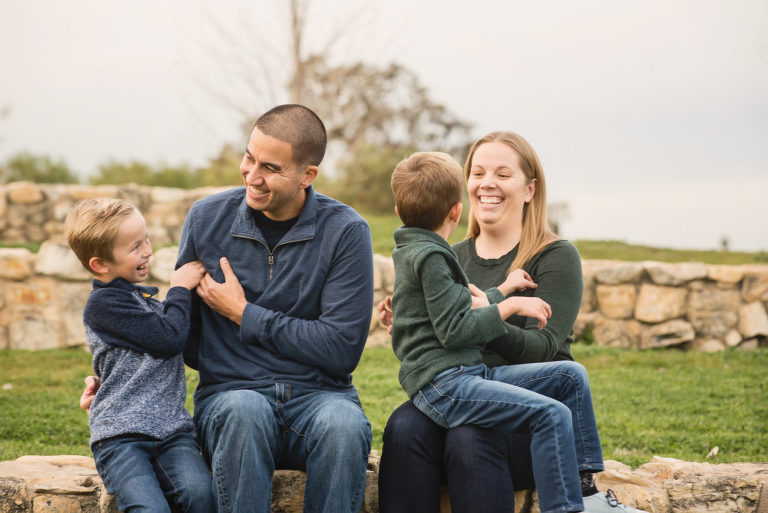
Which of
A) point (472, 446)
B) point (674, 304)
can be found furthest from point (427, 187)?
point (674, 304)

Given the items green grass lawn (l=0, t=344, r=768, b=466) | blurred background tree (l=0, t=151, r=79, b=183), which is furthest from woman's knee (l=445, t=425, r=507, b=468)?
blurred background tree (l=0, t=151, r=79, b=183)

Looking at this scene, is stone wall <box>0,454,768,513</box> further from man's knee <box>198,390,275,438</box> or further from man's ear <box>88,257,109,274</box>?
man's ear <box>88,257,109,274</box>

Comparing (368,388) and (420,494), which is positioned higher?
(420,494)

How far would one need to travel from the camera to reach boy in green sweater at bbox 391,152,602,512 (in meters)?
2.62

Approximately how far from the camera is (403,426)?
2.83 metres

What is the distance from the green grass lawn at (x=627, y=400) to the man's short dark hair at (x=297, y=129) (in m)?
2.62

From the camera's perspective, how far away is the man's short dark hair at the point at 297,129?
2.96 meters

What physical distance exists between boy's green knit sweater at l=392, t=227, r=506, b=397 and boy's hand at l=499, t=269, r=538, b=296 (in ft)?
0.72

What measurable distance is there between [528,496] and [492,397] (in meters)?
0.57

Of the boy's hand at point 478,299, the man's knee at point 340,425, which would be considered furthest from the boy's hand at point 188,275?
the boy's hand at point 478,299

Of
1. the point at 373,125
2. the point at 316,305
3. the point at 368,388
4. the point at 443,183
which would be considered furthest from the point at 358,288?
the point at 373,125

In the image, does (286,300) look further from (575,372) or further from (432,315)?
(575,372)

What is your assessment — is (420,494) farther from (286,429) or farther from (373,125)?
(373,125)

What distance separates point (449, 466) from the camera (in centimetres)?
275
